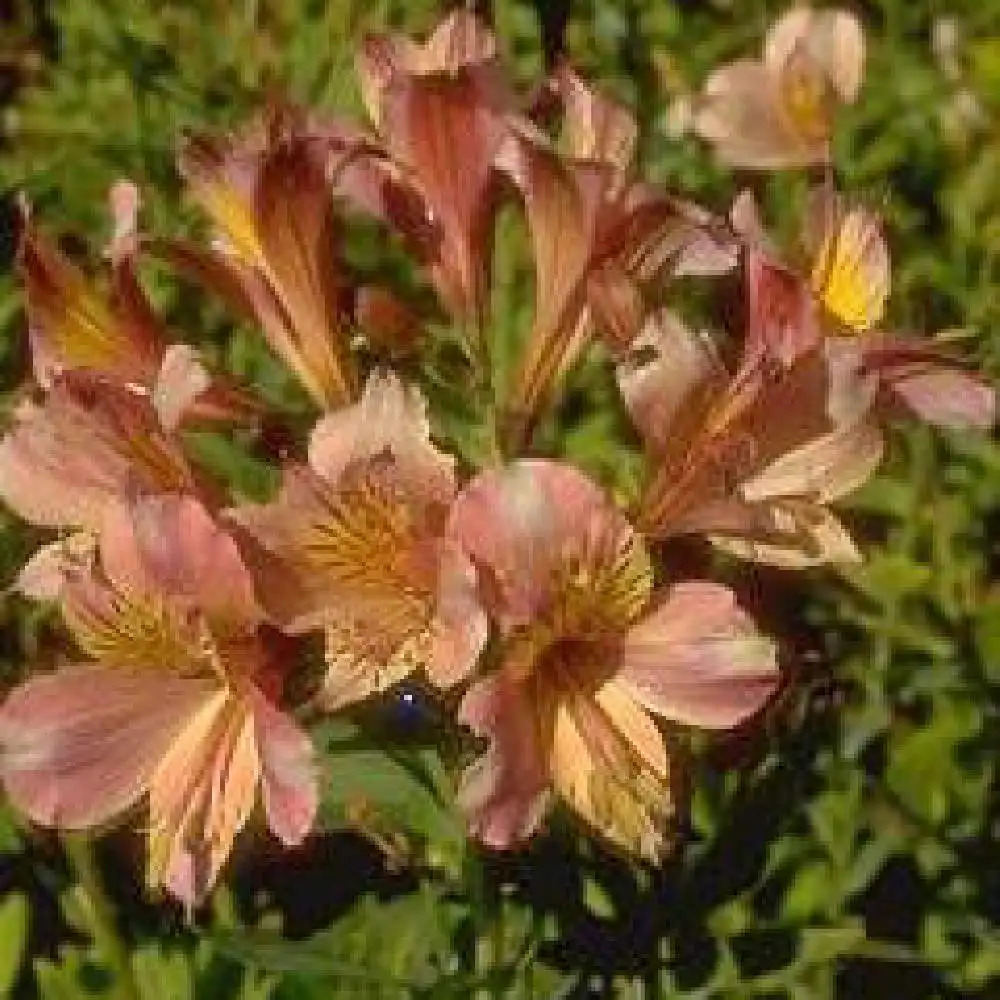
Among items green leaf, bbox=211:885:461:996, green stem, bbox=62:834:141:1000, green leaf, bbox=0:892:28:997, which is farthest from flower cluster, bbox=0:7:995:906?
green leaf, bbox=0:892:28:997

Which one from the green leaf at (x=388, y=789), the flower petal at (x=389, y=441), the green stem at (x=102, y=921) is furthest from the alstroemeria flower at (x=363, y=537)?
the green stem at (x=102, y=921)

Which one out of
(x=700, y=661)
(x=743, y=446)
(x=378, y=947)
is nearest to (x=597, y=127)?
(x=743, y=446)

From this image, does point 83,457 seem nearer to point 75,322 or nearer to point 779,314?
point 75,322

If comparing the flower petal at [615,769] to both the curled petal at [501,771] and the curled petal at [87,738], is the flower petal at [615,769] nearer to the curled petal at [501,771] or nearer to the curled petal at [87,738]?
the curled petal at [501,771]

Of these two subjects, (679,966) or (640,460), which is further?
(679,966)

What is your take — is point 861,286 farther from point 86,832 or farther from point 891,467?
point 891,467

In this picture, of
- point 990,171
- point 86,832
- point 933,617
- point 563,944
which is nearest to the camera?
point 86,832

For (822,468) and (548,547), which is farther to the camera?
(822,468)

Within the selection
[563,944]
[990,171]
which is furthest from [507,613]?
[990,171]
